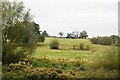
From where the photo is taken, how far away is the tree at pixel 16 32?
2849 centimetres

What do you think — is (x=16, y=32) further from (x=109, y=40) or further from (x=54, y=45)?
(x=54, y=45)

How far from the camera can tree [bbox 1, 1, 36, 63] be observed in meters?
28.5

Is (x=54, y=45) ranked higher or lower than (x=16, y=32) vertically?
lower

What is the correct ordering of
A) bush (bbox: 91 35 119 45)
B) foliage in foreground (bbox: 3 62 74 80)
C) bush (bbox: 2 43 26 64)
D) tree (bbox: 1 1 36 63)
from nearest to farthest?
foliage in foreground (bbox: 3 62 74 80) < bush (bbox: 91 35 119 45) < bush (bbox: 2 43 26 64) < tree (bbox: 1 1 36 63)

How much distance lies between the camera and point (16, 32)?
1144 inches

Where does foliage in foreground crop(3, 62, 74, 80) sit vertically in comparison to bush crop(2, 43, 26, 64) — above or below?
below

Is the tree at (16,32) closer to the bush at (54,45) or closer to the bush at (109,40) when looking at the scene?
the bush at (109,40)

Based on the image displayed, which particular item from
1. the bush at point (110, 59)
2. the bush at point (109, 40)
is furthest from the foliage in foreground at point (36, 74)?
the bush at point (109, 40)

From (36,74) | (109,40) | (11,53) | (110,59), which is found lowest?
(36,74)

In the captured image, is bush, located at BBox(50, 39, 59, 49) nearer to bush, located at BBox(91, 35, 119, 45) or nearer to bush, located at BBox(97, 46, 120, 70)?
bush, located at BBox(91, 35, 119, 45)

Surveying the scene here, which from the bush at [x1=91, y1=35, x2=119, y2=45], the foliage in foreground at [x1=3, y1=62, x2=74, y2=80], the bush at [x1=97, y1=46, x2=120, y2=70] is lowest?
the foliage in foreground at [x1=3, y1=62, x2=74, y2=80]

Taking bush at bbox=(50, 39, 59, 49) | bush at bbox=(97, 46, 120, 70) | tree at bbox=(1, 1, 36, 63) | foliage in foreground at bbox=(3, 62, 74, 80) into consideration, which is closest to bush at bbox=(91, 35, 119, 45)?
bush at bbox=(97, 46, 120, 70)

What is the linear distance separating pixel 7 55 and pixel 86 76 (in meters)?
11.3

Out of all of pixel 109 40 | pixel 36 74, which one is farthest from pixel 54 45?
pixel 36 74
